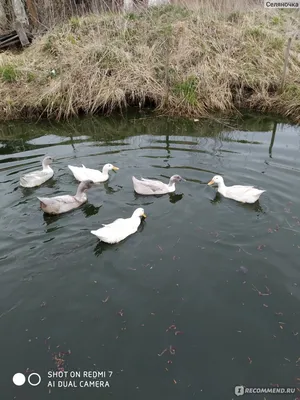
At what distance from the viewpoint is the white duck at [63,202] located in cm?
662

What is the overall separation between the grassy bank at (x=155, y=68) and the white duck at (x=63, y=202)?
243 inches

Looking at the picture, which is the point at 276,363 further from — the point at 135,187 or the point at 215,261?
the point at 135,187

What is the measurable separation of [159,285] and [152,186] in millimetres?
2745

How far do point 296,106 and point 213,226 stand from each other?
25.4 ft

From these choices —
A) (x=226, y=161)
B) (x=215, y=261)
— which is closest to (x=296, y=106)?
(x=226, y=161)

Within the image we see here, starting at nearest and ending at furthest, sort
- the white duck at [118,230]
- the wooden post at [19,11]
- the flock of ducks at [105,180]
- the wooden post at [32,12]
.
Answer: the white duck at [118,230] < the flock of ducks at [105,180] < the wooden post at [19,11] < the wooden post at [32,12]

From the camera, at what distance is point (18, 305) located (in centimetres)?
490

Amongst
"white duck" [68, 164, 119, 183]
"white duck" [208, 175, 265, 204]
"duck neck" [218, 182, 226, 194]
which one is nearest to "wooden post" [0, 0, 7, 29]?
"white duck" [68, 164, 119, 183]

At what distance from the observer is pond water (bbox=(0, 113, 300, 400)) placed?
13.5 feet

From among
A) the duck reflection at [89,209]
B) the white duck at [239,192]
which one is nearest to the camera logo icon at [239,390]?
the white duck at [239,192]

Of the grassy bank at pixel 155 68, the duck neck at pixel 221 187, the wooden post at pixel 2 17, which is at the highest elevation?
the wooden post at pixel 2 17

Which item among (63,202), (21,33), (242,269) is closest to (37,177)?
(63,202)

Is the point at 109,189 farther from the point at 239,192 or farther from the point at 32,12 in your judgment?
the point at 32,12

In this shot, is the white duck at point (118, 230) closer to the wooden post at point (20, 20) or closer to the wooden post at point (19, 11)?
the wooden post at point (20, 20)
